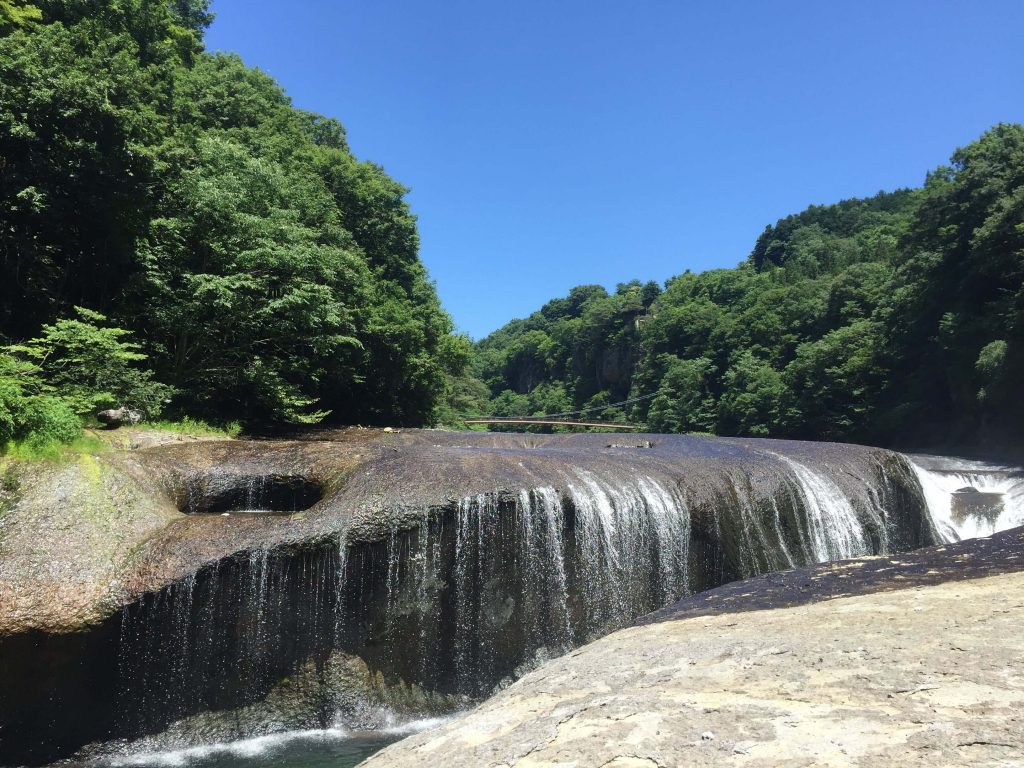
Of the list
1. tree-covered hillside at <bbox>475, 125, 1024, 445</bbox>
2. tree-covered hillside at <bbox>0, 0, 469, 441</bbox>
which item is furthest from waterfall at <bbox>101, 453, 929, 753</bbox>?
tree-covered hillside at <bbox>475, 125, 1024, 445</bbox>

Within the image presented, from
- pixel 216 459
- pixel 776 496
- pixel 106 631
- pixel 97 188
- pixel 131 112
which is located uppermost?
pixel 131 112

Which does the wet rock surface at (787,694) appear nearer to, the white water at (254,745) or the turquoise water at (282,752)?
the turquoise water at (282,752)

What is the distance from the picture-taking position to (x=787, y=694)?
12.6ft

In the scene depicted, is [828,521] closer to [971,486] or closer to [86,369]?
[971,486]

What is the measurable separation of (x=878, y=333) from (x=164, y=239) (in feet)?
124

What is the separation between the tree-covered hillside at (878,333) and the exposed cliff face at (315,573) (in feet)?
82.2

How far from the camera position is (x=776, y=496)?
12719mm

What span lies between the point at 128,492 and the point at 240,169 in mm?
11488

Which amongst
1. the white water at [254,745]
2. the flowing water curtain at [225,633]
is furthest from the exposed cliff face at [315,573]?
the white water at [254,745]

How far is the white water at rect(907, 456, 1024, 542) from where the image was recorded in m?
16.0

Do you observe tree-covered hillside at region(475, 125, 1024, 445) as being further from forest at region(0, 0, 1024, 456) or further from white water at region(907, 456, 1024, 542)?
white water at region(907, 456, 1024, 542)

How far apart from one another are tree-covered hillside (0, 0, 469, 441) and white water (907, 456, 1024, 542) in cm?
1645

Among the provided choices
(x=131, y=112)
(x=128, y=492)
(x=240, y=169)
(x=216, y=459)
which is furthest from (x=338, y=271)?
(x=128, y=492)

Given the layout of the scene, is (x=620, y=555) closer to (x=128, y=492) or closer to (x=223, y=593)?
(x=223, y=593)
